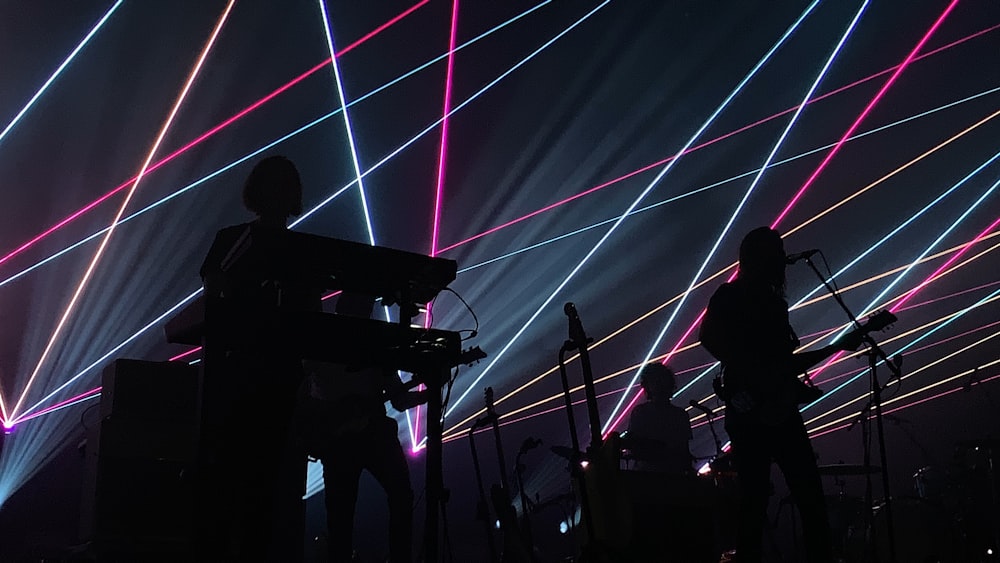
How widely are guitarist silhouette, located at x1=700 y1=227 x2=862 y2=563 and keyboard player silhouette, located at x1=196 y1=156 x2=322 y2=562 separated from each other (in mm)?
1949

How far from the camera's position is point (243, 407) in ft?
8.68

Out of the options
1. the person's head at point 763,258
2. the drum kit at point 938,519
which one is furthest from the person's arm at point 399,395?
the drum kit at point 938,519

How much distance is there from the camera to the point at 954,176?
25.2 feet

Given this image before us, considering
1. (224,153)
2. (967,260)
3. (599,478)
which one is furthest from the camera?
(967,260)

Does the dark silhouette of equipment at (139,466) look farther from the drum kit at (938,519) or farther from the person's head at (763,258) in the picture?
the drum kit at (938,519)

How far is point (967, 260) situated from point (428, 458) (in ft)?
24.1

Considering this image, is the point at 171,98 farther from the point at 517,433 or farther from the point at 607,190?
the point at 517,433

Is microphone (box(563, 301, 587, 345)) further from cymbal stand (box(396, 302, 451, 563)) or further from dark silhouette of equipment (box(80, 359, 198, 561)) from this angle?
dark silhouette of equipment (box(80, 359, 198, 561))

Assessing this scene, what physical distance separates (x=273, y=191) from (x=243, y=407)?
1.10m

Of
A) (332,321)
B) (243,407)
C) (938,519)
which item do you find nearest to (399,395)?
(332,321)

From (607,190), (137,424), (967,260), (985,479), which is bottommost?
(985,479)

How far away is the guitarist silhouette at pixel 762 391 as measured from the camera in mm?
3553

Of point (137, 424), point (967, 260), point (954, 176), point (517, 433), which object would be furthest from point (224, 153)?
point (967, 260)

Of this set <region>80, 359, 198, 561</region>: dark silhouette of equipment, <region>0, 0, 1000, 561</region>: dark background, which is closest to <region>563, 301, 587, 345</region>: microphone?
<region>80, 359, 198, 561</region>: dark silhouette of equipment
